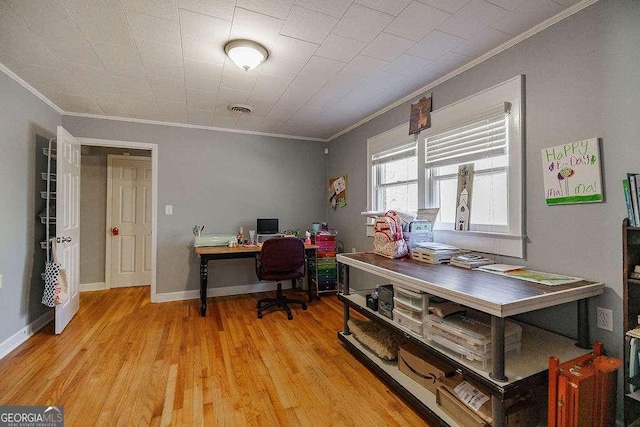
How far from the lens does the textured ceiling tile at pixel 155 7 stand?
5.32 ft

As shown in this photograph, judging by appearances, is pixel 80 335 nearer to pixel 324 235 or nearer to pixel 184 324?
pixel 184 324

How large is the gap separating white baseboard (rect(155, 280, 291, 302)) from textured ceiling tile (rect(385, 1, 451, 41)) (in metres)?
3.59

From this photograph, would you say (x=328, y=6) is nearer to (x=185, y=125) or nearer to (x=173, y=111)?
(x=173, y=111)

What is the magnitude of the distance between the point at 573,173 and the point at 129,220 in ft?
17.5

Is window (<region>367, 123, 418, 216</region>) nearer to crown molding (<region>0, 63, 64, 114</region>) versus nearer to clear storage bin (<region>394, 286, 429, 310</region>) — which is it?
clear storage bin (<region>394, 286, 429, 310</region>)

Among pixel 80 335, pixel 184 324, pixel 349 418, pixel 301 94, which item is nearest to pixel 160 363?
pixel 184 324

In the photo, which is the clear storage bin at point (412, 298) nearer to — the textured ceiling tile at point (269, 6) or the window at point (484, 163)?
the window at point (484, 163)

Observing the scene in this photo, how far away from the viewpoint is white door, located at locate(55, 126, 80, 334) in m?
2.81

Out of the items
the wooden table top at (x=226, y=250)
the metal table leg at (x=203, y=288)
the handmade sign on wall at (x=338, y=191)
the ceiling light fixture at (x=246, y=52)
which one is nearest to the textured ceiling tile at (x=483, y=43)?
the ceiling light fixture at (x=246, y=52)

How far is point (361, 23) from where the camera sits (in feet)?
5.97

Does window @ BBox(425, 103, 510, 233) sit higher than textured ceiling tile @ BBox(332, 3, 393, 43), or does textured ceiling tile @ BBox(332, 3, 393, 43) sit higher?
textured ceiling tile @ BBox(332, 3, 393, 43)

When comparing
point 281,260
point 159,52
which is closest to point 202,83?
point 159,52

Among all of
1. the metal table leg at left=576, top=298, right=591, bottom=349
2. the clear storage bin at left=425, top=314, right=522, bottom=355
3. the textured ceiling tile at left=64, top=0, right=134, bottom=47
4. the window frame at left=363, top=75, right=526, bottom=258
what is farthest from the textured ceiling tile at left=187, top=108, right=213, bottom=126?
the metal table leg at left=576, top=298, right=591, bottom=349

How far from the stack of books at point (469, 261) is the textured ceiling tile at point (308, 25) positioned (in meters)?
1.79
